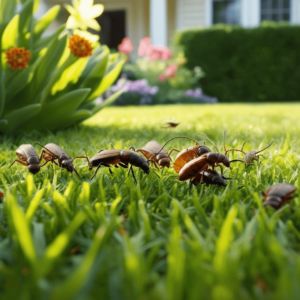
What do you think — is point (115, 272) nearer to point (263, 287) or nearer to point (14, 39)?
point (263, 287)

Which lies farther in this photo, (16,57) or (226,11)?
(226,11)

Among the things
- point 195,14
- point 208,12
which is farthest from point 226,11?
point 195,14

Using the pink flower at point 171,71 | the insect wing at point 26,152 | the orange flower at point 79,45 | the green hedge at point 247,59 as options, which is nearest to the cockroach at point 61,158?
the insect wing at point 26,152

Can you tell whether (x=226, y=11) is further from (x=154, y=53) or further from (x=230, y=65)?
(x=154, y=53)

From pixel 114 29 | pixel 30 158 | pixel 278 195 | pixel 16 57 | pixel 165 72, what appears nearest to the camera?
pixel 278 195

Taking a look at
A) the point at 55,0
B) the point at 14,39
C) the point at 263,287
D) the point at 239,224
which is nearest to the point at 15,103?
the point at 14,39

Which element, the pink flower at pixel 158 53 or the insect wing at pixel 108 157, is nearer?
the insect wing at pixel 108 157

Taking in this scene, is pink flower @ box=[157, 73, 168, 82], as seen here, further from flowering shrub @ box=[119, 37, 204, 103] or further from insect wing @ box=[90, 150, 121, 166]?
insect wing @ box=[90, 150, 121, 166]

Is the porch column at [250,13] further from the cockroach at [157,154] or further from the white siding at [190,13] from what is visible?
the cockroach at [157,154]

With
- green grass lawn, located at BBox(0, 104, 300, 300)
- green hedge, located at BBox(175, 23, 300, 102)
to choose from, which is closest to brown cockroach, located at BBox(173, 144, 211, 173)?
green grass lawn, located at BBox(0, 104, 300, 300)
